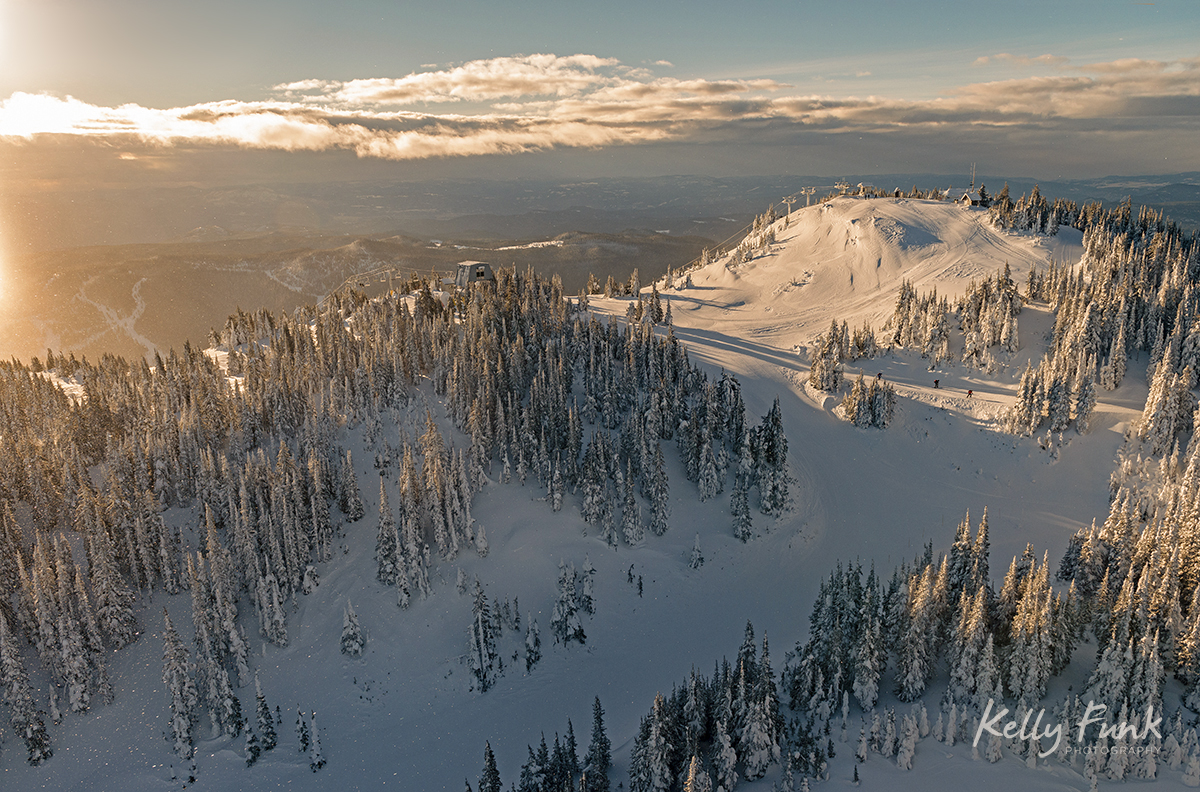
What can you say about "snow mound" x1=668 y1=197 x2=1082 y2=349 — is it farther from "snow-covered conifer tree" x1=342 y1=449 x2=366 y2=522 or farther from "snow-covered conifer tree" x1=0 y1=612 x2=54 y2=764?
"snow-covered conifer tree" x1=0 y1=612 x2=54 y2=764

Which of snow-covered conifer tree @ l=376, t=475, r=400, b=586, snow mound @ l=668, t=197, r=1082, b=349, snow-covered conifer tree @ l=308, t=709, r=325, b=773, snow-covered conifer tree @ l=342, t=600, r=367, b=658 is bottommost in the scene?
snow-covered conifer tree @ l=308, t=709, r=325, b=773

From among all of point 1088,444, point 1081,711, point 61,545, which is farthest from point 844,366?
point 61,545

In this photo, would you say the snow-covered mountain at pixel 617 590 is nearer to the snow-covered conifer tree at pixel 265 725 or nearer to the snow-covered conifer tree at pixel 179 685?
the snow-covered conifer tree at pixel 265 725

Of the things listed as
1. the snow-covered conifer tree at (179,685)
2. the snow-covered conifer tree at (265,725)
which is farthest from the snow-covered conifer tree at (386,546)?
the snow-covered conifer tree at (179,685)

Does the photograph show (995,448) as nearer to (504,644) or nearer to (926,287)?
(926,287)

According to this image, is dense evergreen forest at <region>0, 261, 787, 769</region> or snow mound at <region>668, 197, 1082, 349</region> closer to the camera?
dense evergreen forest at <region>0, 261, 787, 769</region>

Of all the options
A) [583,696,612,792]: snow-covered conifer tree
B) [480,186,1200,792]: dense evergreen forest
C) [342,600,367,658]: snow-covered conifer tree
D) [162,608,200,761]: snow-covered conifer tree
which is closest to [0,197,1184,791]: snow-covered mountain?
[342,600,367,658]: snow-covered conifer tree
